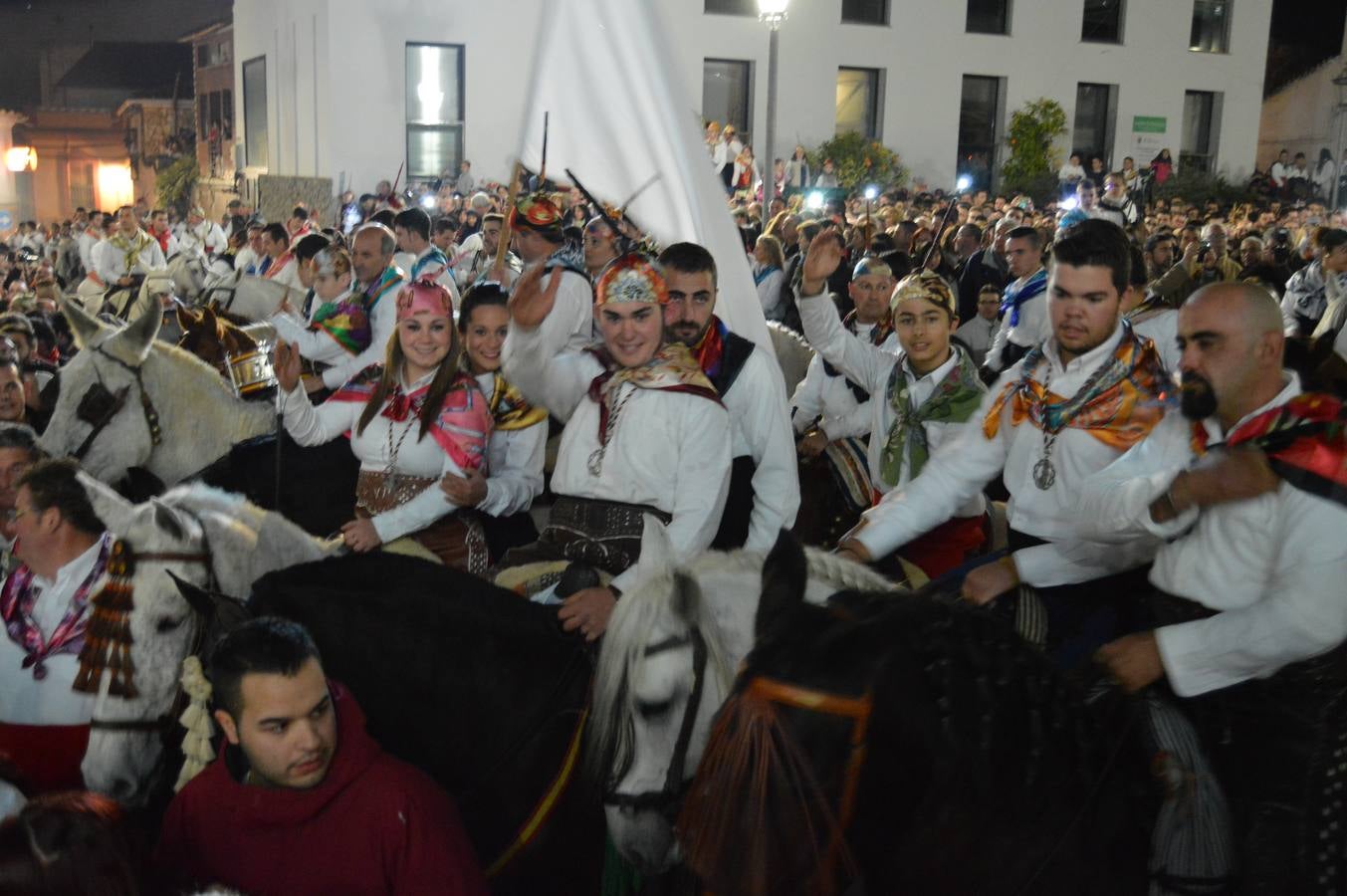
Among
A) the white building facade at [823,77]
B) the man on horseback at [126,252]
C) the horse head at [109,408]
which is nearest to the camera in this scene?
the horse head at [109,408]

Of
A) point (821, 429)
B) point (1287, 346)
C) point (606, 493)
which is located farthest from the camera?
point (821, 429)

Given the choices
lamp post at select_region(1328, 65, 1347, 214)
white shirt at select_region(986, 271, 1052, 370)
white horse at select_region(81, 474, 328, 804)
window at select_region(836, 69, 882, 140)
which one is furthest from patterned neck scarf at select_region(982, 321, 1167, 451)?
window at select_region(836, 69, 882, 140)

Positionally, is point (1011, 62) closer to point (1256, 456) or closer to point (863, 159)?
point (863, 159)

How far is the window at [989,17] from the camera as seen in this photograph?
33.4 metres

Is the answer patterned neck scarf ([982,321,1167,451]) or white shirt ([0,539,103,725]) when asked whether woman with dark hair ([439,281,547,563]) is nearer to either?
white shirt ([0,539,103,725])

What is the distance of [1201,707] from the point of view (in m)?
3.05

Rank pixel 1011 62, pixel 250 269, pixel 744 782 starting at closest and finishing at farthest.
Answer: pixel 744 782 → pixel 250 269 → pixel 1011 62

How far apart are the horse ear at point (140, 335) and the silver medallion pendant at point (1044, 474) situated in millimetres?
4180

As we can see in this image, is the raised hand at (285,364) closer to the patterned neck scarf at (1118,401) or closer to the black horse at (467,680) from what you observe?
the black horse at (467,680)

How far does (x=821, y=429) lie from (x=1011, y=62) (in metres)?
29.7

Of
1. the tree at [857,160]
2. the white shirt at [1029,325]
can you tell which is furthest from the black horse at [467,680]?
the tree at [857,160]

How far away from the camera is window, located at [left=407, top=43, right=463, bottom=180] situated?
27.6 metres

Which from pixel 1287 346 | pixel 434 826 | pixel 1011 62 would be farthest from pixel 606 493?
pixel 1011 62

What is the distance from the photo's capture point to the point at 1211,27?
35.8 meters
